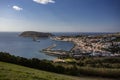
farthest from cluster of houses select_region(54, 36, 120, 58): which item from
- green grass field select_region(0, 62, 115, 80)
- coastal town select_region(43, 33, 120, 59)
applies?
green grass field select_region(0, 62, 115, 80)

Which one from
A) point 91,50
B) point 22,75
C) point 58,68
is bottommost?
point 91,50

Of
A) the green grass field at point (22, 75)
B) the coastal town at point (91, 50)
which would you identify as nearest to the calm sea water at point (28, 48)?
the coastal town at point (91, 50)

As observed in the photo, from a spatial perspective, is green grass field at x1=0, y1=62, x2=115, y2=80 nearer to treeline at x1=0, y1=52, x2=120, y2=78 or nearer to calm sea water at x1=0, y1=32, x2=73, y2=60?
treeline at x1=0, y1=52, x2=120, y2=78

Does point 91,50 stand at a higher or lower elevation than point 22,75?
lower

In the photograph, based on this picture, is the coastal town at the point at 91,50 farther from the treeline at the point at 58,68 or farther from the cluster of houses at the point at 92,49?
the treeline at the point at 58,68

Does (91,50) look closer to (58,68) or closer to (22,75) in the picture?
(58,68)

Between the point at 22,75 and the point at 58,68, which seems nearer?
the point at 22,75

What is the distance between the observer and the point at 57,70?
910 cm

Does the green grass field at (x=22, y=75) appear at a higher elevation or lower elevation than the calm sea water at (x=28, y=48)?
higher

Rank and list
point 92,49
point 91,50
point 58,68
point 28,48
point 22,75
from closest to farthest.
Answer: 1. point 22,75
2. point 58,68
3. point 91,50
4. point 92,49
5. point 28,48

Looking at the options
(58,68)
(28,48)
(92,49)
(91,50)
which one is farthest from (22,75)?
(28,48)

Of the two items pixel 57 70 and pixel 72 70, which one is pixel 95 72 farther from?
pixel 57 70

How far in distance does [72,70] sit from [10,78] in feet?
13.4

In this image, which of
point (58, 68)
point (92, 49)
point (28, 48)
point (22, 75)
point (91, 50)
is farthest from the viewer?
point (28, 48)
